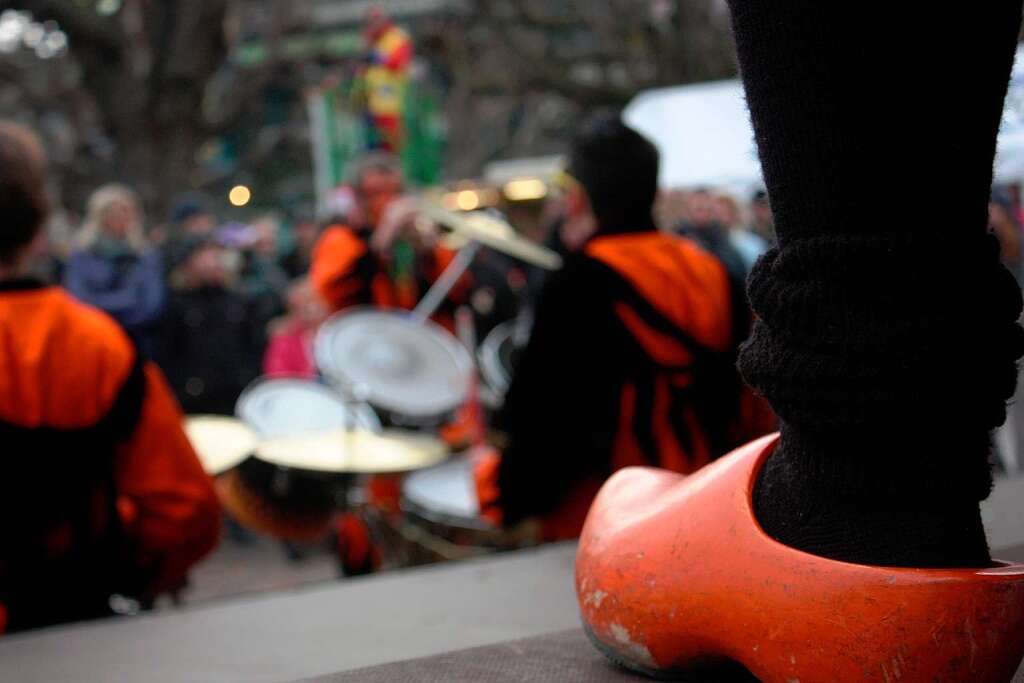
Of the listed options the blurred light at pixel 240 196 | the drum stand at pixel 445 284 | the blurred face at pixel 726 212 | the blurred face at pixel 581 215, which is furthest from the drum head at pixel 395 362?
the blurred light at pixel 240 196

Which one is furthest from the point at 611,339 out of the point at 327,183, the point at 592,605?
the point at 327,183

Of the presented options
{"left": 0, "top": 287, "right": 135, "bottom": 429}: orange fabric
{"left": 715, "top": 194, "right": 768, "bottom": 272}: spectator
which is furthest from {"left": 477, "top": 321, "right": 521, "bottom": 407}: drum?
{"left": 715, "top": 194, "right": 768, "bottom": 272}: spectator

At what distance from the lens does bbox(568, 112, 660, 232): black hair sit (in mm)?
3293

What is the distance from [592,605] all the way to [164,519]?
1445 millimetres

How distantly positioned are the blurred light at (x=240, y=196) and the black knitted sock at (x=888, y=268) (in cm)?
2099

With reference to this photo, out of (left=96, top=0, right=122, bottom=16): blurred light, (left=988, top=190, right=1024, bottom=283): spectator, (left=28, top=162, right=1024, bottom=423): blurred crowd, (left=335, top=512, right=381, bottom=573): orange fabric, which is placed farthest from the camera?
(left=96, top=0, right=122, bottom=16): blurred light

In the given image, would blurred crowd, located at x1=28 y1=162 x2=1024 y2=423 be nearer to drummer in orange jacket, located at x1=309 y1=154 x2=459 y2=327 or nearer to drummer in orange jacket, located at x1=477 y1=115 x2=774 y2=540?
drummer in orange jacket, located at x1=309 y1=154 x2=459 y2=327

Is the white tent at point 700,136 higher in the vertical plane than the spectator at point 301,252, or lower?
higher

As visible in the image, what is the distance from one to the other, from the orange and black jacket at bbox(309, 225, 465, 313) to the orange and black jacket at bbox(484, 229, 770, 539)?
2.91 m

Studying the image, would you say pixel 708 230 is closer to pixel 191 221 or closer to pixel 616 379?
pixel 191 221

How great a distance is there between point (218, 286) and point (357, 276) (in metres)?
1.96

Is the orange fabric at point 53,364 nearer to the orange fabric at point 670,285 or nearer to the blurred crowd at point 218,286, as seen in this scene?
the orange fabric at point 670,285

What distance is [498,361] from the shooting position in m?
4.72

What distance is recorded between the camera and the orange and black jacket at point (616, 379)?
3051 millimetres
